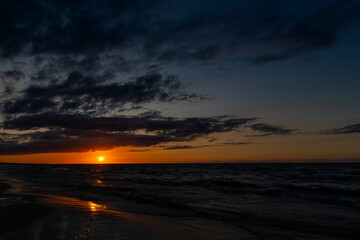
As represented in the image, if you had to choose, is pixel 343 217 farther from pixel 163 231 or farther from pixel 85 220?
pixel 85 220

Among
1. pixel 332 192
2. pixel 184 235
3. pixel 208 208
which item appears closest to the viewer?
pixel 184 235

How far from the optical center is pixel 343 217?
9.97 metres

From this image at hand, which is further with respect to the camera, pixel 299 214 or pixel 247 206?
pixel 247 206

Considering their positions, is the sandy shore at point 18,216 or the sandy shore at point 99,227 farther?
the sandy shore at point 18,216

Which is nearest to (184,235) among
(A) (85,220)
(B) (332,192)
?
(A) (85,220)

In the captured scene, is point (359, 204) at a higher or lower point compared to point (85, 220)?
lower

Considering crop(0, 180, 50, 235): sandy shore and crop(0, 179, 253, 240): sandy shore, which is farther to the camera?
crop(0, 180, 50, 235): sandy shore

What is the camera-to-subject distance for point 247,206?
40.3 feet

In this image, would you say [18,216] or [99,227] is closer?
[99,227]

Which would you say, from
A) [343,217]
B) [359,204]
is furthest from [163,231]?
[359,204]

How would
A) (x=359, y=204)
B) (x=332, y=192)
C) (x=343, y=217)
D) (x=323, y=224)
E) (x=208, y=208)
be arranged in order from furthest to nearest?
(x=332, y=192), (x=359, y=204), (x=208, y=208), (x=343, y=217), (x=323, y=224)

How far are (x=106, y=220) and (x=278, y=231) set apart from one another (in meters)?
5.52

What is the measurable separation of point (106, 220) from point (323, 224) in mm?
7641

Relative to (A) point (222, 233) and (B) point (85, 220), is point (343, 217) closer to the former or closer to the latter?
(A) point (222, 233)
